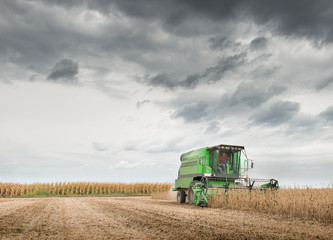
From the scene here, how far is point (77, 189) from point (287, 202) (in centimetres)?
3426

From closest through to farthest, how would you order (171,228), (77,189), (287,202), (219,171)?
(171,228) → (287,202) → (219,171) → (77,189)

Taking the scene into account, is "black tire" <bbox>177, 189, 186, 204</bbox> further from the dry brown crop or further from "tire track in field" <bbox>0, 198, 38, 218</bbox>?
"tire track in field" <bbox>0, 198, 38, 218</bbox>

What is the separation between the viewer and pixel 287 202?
1412 centimetres

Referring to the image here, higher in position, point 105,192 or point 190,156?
point 190,156

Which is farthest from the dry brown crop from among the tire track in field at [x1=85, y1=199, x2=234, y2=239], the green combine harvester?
the tire track in field at [x1=85, y1=199, x2=234, y2=239]

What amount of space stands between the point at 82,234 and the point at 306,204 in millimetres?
9319

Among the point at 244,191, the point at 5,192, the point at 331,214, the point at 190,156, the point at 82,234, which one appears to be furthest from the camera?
the point at 5,192

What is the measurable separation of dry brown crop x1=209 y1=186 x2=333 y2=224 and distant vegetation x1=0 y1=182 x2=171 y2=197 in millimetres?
29529

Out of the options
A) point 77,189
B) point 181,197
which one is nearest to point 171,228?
point 181,197

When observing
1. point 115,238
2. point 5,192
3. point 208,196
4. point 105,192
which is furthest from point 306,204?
point 5,192

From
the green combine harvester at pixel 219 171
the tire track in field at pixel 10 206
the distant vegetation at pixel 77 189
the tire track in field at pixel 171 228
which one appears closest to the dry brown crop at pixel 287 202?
the green combine harvester at pixel 219 171

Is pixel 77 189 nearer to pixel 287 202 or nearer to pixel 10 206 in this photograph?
pixel 10 206

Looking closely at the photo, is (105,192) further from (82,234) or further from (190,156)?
(82,234)

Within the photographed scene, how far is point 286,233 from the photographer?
8.86 meters
